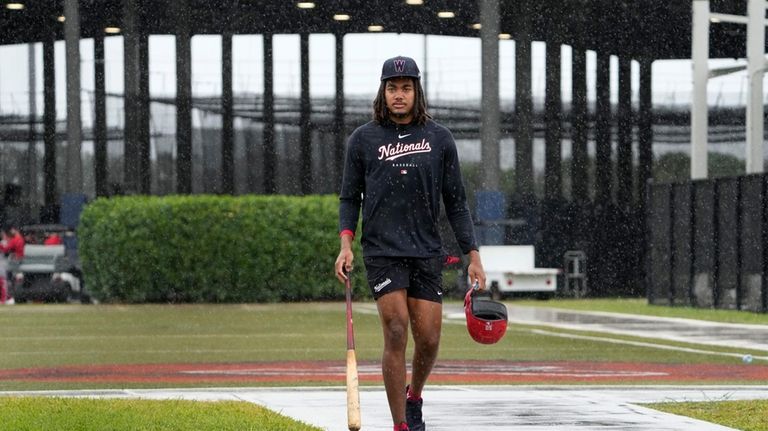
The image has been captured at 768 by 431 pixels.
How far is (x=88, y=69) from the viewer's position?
42875mm

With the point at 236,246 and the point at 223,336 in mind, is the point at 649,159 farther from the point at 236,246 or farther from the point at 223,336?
the point at 223,336

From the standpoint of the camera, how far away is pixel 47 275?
3547 cm

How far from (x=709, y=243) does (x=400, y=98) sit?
21932 millimetres

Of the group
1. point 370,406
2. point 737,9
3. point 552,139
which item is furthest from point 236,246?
point 370,406

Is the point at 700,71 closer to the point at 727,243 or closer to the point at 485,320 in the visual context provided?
the point at 727,243

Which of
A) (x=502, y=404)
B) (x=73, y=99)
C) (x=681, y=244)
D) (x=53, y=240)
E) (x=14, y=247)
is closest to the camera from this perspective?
(x=502, y=404)

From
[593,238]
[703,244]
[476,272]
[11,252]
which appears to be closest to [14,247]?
[11,252]

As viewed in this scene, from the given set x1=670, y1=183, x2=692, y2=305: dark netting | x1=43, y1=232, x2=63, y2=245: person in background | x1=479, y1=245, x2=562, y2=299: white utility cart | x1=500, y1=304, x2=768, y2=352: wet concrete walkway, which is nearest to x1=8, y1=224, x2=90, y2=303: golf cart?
x1=43, y1=232, x2=63, y2=245: person in background

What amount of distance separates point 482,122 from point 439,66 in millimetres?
4100

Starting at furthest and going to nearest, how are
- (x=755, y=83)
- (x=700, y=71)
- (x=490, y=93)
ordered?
(x=490, y=93), (x=700, y=71), (x=755, y=83)

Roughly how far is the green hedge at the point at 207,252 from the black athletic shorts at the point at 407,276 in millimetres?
26675

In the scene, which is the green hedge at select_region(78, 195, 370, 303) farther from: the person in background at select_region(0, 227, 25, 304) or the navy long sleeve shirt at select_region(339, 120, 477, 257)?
the navy long sleeve shirt at select_region(339, 120, 477, 257)

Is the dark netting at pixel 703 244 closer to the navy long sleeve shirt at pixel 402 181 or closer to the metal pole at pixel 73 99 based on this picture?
the metal pole at pixel 73 99

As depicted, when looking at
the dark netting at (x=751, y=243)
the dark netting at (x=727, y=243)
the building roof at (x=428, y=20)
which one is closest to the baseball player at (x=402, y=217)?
the dark netting at (x=751, y=243)
